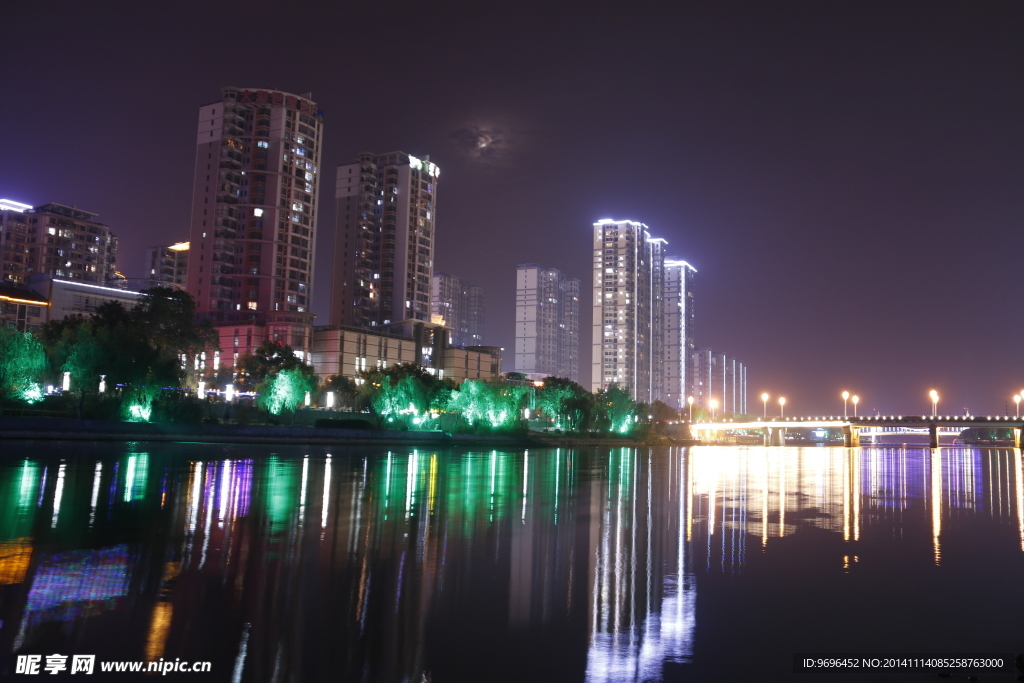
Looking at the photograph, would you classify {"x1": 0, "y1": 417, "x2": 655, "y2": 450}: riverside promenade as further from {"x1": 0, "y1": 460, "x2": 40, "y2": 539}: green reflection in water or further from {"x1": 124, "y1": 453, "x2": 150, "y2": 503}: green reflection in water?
{"x1": 0, "y1": 460, "x2": 40, "y2": 539}: green reflection in water

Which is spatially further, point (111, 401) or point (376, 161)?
point (376, 161)

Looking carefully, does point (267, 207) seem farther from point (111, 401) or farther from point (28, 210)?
point (111, 401)

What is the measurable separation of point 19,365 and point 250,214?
290ft

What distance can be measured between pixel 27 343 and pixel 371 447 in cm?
2468

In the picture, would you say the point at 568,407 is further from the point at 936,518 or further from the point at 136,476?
the point at 936,518

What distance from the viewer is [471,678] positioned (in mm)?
5590

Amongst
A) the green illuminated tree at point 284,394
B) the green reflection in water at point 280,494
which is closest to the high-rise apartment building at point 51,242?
the green illuminated tree at point 284,394

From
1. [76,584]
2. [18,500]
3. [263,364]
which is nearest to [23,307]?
[263,364]

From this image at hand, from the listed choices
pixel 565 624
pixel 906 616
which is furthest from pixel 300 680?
pixel 906 616

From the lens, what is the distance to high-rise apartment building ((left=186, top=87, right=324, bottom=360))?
12388 centimetres

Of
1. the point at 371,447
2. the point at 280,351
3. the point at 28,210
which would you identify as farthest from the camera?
the point at 28,210

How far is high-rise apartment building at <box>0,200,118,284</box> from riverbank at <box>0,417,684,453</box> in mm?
124793

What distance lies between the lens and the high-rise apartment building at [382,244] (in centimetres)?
15675

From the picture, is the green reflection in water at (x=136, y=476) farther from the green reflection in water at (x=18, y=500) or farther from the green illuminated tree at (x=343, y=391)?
the green illuminated tree at (x=343, y=391)
